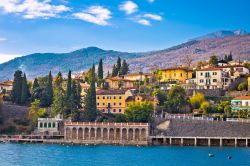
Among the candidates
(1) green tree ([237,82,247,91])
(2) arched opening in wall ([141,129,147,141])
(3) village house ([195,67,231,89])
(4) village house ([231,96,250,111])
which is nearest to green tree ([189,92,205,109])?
(4) village house ([231,96,250,111])

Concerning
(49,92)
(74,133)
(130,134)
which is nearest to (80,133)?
(74,133)

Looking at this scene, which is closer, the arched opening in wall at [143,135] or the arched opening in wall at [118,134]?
the arched opening in wall at [143,135]

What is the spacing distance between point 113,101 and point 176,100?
17.4 meters

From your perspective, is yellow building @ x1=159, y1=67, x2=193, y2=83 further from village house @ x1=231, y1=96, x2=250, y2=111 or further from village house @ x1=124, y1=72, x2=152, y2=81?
village house @ x1=231, y1=96, x2=250, y2=111

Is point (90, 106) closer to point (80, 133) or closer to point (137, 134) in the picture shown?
point (80, 133)

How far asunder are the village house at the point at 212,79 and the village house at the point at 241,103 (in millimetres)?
16566

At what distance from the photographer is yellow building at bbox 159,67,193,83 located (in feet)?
484

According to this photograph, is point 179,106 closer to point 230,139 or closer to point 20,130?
point 230,139

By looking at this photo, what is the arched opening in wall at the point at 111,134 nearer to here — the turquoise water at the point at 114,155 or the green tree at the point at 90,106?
the green tree at the point at 90,106

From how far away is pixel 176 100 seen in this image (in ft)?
394

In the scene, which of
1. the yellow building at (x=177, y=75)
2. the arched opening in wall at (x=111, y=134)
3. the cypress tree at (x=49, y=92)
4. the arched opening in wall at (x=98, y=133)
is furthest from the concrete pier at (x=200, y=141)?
the yellow building at (x=177, y=75)

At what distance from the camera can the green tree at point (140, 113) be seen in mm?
111875

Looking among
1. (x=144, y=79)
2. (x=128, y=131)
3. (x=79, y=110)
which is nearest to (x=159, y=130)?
(x=128, y=131)

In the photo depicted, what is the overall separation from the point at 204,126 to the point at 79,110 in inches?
1180
